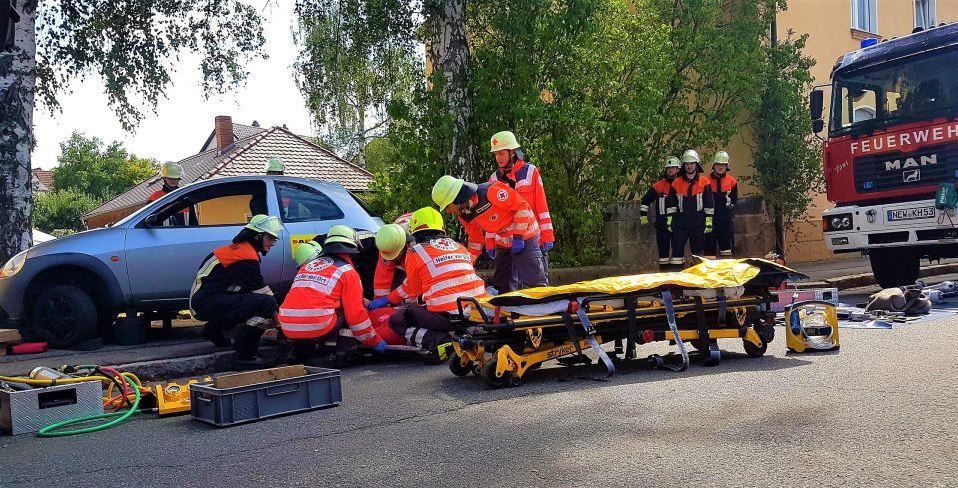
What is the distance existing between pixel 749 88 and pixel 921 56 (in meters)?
4.06

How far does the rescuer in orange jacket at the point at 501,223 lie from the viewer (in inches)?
319

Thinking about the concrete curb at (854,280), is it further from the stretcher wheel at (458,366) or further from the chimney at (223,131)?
the chimney at (223,131)

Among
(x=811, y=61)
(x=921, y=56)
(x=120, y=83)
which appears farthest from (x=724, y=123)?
(x=120, y=83)

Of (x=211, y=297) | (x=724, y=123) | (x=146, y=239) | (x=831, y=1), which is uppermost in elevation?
(x=831, y=1)

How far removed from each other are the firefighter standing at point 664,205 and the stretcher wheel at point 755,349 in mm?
5958

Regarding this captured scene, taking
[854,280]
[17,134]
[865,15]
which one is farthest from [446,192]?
[865,15]

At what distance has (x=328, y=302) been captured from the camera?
7.34 meters

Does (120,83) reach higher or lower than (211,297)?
higher

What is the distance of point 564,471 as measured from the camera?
3.97m

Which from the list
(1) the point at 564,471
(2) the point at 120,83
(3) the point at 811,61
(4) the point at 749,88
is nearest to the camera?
(1) the point at 564,471

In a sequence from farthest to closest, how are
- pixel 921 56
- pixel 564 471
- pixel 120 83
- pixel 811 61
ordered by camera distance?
pixel 811 61 < pixel 120 83 < pixel 921 56 < pixel 564 471

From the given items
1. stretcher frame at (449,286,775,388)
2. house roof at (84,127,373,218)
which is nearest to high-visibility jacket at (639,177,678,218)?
stretcher frame at (449,286,775,388)

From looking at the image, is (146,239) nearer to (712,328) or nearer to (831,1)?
(712,328)

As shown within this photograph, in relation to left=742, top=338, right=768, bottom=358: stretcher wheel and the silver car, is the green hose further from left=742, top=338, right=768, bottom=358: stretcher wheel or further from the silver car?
left=742, top=338, right=768, bottom=358: stretcher wheel
